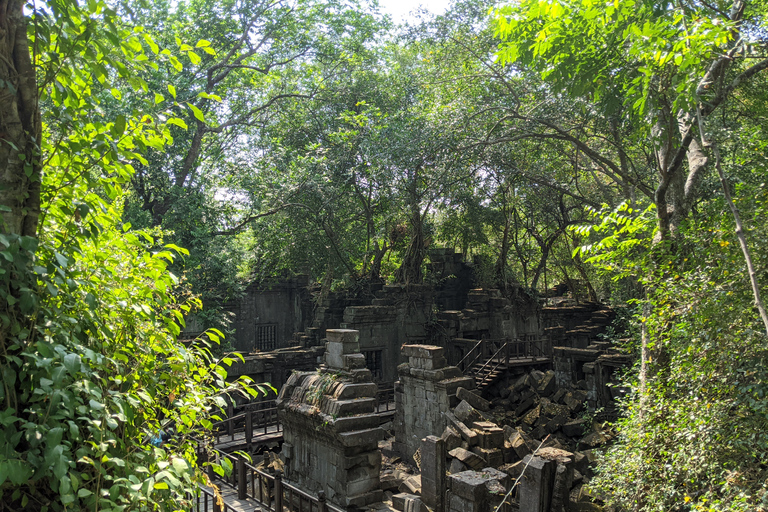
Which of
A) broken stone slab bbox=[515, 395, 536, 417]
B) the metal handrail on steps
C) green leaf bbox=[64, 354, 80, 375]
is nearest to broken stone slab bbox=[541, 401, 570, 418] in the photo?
broken stone slab bbox=[515, 395, 536, 417]

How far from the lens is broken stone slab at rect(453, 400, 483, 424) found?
1133 cm

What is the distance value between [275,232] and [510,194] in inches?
403

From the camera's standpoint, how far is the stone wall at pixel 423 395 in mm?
12469

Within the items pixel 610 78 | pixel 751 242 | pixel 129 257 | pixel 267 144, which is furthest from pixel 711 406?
pixel 267 144

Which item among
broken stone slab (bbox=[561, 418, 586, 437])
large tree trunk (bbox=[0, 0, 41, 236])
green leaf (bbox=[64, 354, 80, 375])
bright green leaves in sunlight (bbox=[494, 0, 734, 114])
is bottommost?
broken stone slab (bbox=[561, 418, 586, 437])

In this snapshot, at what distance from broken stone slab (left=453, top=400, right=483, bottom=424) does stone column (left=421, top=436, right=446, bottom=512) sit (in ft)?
8.41

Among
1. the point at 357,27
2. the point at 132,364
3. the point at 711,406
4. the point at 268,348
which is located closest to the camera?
the point at 132,364

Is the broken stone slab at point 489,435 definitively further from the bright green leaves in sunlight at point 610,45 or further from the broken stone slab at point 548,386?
the bright green leaves in sunlight at point 610,45

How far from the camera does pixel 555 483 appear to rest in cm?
Answer: 792

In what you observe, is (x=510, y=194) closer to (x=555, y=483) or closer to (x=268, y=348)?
(x=268, y=348)

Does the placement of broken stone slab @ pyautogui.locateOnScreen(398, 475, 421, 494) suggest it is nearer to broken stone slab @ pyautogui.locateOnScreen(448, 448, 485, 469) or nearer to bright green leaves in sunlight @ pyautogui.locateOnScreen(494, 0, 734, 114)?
broken stone slab @ pyautogui.locateOnScreen(448, 448, 485, 469)

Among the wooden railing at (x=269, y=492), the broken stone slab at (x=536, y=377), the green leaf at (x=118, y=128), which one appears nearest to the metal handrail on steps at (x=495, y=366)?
the broken stone slab at (x=536, y=377)

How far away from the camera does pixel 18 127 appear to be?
2.93m

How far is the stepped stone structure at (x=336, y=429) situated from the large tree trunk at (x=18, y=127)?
672 cm
